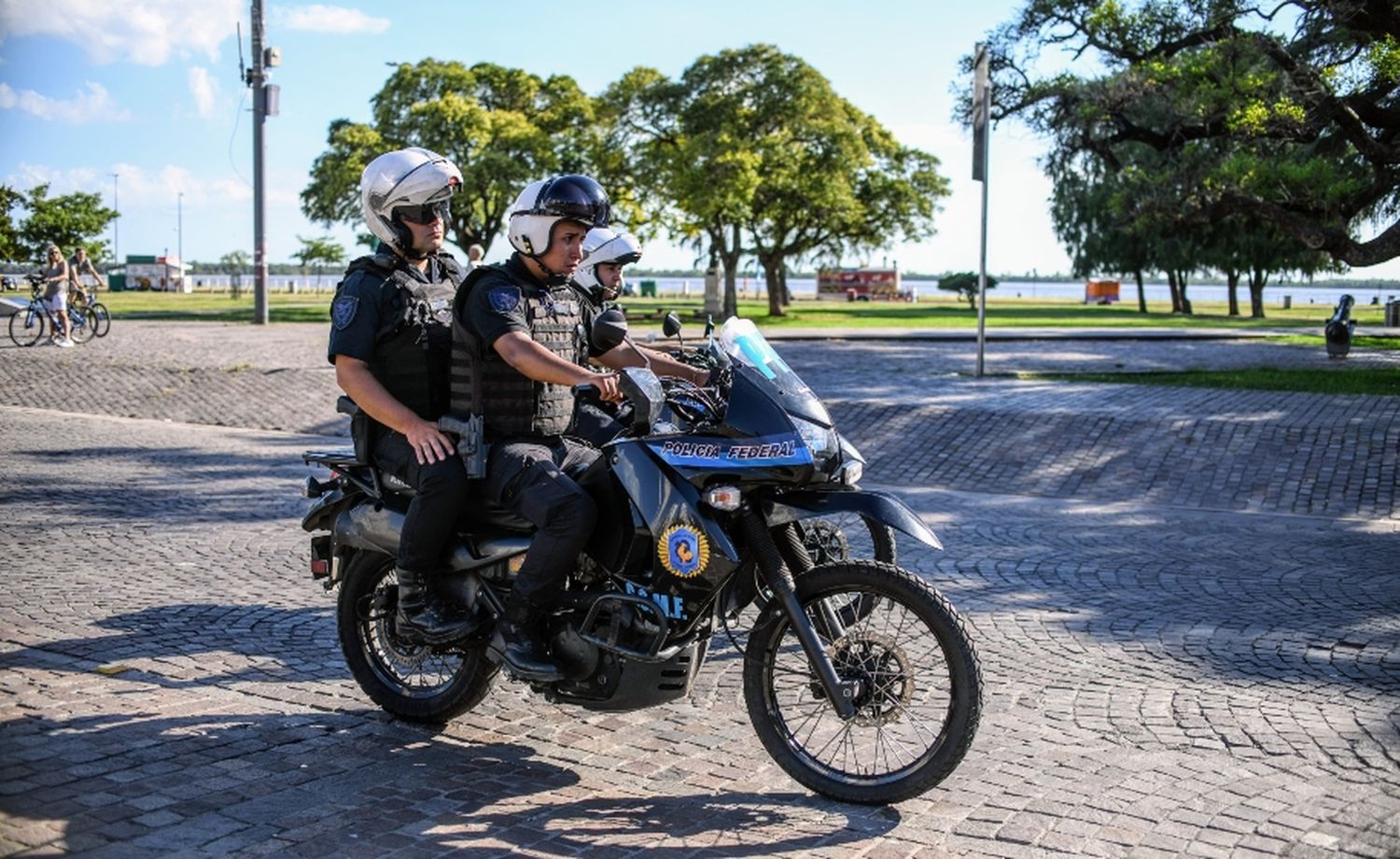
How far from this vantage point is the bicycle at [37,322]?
878 inches

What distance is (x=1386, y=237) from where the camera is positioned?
18578mm

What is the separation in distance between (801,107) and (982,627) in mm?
33891

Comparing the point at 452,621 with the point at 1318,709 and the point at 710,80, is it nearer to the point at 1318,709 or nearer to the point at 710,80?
the point at 1318,709

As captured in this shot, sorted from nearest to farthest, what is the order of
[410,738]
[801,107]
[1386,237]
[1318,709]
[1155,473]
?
[410,738], [1318,709], [1155,473], [1386,237], [801,107]

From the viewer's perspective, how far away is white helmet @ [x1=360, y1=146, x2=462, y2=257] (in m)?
5.01

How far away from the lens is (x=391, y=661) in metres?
5.36

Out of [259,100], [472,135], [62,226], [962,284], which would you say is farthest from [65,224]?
[962,284]

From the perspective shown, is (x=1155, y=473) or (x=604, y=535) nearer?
(x=604, y=535)

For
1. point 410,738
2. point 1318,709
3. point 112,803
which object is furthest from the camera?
point 1318,709

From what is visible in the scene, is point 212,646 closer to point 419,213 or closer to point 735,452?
point 419,213

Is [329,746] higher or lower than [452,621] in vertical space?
lower

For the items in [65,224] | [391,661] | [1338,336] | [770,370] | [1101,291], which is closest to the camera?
[770,370]

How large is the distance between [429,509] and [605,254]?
276 centimetres

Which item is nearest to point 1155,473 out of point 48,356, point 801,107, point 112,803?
point 112,803
